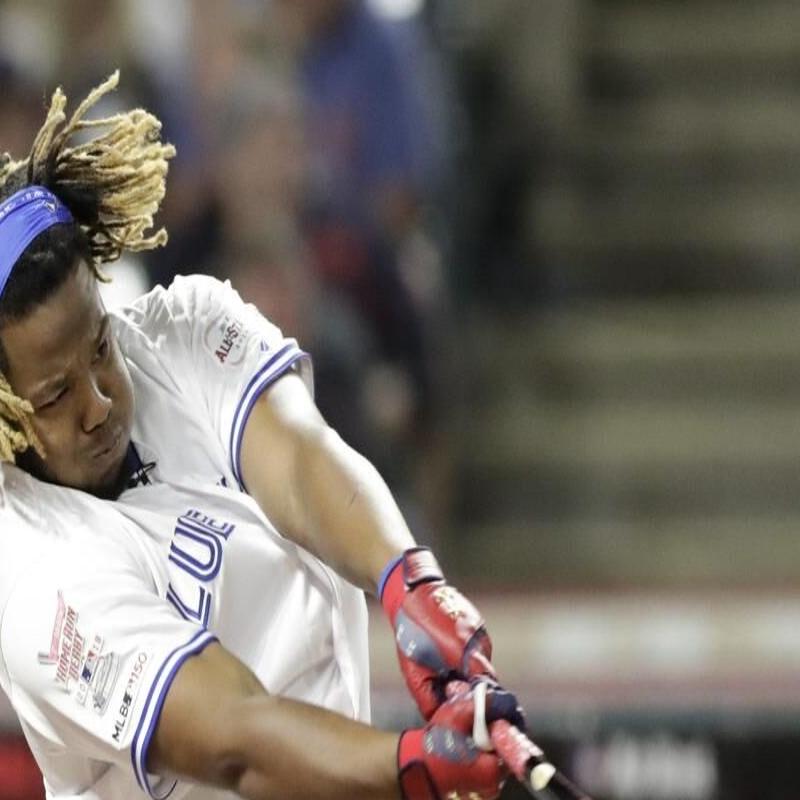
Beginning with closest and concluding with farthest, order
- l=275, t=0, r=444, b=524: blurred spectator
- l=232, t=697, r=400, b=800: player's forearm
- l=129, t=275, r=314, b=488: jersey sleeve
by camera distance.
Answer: l=232, t=697, r=400, b=800: player's forearm
l=129, t=275, r=314, b=488: jersey sleeve
l=275, t=0, r=444, b=524: blurred spectator

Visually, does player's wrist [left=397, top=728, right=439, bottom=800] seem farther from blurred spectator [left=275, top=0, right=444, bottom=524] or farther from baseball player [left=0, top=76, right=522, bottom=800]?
blurred spectator [left=275, top=0, right=444, bottom=524]

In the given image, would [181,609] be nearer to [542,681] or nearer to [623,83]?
[542,681]

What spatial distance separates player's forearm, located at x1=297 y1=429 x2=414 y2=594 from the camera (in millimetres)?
2121

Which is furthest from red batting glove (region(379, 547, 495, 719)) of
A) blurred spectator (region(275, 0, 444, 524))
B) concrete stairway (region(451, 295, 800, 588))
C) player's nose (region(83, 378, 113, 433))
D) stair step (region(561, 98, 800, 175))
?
stair step (region(561, 98, 800, 175))

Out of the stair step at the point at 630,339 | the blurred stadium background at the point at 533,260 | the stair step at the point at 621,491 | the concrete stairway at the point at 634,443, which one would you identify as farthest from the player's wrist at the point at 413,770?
the stair step at the point at 630,339

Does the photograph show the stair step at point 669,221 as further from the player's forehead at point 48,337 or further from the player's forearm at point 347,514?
the player's forehead at point 48,337

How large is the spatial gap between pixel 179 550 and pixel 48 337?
10.8 inches

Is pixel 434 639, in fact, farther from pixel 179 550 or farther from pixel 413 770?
pixel 179 550

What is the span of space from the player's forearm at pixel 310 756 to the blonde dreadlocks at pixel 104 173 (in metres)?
0.45

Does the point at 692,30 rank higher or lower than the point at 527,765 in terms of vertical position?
higher

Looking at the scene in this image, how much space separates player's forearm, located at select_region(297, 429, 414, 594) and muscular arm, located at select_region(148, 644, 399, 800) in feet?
0.63

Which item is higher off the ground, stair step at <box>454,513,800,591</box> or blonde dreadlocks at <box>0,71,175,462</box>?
blonde dreadlocks at <box>0,71,175,462</box>

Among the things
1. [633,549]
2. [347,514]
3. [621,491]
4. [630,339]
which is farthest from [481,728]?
[630,339]

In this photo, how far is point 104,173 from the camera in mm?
2242
